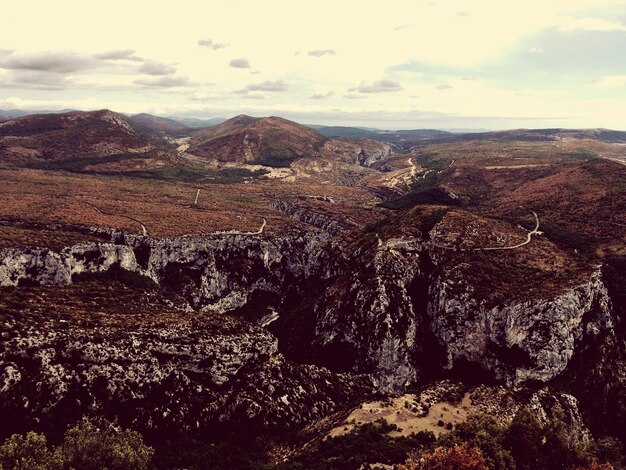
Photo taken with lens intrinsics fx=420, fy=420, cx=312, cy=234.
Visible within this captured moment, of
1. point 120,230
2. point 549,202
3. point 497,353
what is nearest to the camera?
point 497,353

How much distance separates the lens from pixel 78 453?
4703 cm

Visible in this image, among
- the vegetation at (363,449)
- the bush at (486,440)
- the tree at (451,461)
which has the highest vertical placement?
the tree at (451,461)

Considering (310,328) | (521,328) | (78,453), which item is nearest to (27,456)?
(78,453)

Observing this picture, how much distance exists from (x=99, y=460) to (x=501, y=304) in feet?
289

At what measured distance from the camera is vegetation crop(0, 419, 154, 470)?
43.1 metres

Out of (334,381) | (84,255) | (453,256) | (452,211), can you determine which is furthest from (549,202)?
(84,255)

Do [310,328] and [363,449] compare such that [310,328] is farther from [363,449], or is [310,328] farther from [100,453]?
[100,453]

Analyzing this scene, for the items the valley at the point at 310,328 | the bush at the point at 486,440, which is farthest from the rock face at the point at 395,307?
the bush at the point at 486,440

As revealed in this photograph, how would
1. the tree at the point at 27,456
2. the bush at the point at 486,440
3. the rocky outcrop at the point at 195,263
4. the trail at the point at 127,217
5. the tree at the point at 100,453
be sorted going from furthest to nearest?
the trail at the point at 127,217
the rocky outcrop at the point at 195,263
the bush at the point at 486,440
the tree at the point at 100,453
the tree at the point at 27,456

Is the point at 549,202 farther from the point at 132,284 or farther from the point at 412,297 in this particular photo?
the point at 132,284

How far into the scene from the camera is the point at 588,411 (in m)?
88.9

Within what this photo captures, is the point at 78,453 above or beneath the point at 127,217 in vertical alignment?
beneath

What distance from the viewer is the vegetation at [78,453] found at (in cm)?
4312

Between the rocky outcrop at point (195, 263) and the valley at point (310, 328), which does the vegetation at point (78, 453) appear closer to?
the valley at point (310, 328)
